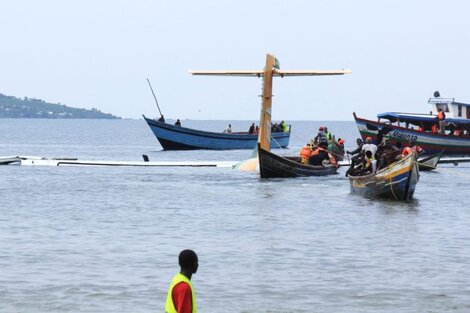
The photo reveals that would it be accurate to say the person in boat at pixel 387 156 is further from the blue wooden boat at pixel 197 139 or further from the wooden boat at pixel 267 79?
the blue wooden boat at pixel 197 139

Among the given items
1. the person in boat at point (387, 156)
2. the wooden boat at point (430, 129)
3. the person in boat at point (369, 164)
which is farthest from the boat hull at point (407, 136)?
the person in boat at point (387, 156)

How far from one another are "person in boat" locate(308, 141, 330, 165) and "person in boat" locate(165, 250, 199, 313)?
Answer: 35601 millimetres

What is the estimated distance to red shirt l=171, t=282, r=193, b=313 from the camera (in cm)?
1001

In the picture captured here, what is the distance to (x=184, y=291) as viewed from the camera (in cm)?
1001

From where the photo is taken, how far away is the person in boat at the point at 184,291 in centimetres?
1001

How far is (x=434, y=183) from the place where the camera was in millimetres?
48750

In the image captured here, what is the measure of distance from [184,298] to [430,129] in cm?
6479

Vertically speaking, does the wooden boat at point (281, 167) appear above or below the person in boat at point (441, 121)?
below

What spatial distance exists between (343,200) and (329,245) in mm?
12509

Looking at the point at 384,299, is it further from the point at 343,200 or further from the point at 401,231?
the point at 343,200

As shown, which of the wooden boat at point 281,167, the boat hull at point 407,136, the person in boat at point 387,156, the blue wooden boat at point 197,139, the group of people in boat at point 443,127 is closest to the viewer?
the person in boat at point 387,156

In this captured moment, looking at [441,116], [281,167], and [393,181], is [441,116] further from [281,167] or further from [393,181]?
[393,181]

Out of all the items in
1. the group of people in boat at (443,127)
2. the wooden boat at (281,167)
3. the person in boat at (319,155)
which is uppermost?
the group of people in boat at (443,127)

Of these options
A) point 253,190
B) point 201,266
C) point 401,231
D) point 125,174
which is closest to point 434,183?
point 253,190
